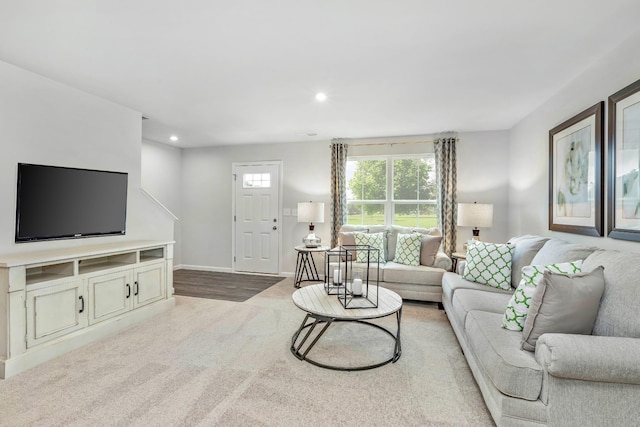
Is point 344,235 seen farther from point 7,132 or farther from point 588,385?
point 7,132

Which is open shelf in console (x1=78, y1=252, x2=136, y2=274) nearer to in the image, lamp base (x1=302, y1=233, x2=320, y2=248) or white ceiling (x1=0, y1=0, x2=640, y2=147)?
white ceiling (x1=0, y1=0, x2=640, y2=147)

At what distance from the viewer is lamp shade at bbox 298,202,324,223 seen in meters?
4.96

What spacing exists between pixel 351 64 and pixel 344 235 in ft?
8.19

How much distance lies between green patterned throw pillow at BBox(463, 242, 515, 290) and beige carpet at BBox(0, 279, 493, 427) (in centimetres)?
62

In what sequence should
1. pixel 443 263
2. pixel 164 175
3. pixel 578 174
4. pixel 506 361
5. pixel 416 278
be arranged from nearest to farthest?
pixel 506 361, pixel 578 174, pixel 416 278, pixel 443 263, pixel 164 175

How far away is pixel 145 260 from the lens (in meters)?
3.56

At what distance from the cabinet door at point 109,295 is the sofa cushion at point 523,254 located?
3.74 metres

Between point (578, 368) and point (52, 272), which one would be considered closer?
point (578, 368)

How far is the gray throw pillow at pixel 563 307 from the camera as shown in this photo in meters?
1.69

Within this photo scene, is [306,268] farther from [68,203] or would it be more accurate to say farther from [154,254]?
[68,203]

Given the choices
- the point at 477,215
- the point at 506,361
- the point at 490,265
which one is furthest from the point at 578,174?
the point at 506,361

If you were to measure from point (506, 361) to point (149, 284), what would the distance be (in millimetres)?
3328

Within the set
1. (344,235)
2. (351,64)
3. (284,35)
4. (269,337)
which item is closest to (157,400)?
(269,337)

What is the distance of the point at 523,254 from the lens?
2.96m
